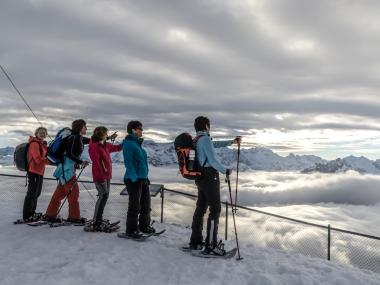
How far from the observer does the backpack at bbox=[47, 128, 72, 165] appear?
849 centimetres

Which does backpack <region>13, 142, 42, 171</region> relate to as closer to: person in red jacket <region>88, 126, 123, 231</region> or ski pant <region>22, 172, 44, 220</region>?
ski pant <region>22, 172, 44, 220</region>

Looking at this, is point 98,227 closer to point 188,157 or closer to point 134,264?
point 134,264

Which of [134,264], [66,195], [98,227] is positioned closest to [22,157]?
[66,195]

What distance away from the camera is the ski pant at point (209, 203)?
6.96 m

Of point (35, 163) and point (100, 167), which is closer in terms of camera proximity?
point (100, 167)

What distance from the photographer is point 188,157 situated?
23.1 ft

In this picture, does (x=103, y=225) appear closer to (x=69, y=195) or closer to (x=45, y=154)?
(x=69, y=195)

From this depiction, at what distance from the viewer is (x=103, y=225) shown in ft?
28.0

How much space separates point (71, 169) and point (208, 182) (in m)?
3.46

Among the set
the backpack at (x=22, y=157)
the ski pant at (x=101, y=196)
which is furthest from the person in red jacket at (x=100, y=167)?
the backpack at (x=22, y=157)

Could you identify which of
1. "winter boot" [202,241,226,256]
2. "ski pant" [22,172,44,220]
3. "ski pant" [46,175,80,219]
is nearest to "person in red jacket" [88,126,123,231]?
"ski pant" [46,175,80,219]

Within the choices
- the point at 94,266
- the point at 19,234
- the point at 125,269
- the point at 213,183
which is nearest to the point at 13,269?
the point at 94,266

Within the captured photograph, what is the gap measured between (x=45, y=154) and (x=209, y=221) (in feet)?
14.1

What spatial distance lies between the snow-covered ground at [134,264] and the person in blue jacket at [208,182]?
19.8 inches
